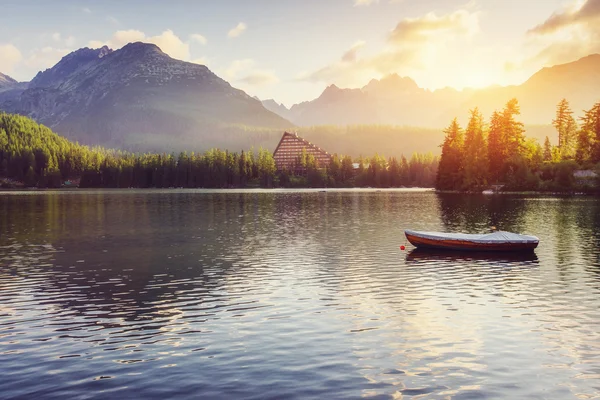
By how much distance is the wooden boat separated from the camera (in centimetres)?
6001

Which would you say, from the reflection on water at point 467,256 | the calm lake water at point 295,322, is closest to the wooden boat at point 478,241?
the reflection on water at point 467,256

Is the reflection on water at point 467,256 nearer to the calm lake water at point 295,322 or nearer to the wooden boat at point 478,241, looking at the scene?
the calm lake water at point 295,322

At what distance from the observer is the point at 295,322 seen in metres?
31.4

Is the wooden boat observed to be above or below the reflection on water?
above

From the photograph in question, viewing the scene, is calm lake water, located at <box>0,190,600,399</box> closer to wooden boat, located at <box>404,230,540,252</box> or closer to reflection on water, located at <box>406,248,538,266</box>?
reflection on water, located at <box>406,248,538,266</box>

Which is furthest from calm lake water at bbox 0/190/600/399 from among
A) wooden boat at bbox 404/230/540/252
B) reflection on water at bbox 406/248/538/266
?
wooden boat at bbox 404/230/540/252

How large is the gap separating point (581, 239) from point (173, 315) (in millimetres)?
61773

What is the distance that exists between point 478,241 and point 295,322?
1461 inches

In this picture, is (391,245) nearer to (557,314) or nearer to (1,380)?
(557,314)

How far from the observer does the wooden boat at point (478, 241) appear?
60.0 meters

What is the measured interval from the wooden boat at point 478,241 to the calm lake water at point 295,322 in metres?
1.69

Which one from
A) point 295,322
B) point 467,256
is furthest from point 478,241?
point 295,322

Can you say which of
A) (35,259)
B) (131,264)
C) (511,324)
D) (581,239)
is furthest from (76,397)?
(581,239)

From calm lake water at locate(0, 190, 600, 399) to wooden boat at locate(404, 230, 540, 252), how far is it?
169cm
